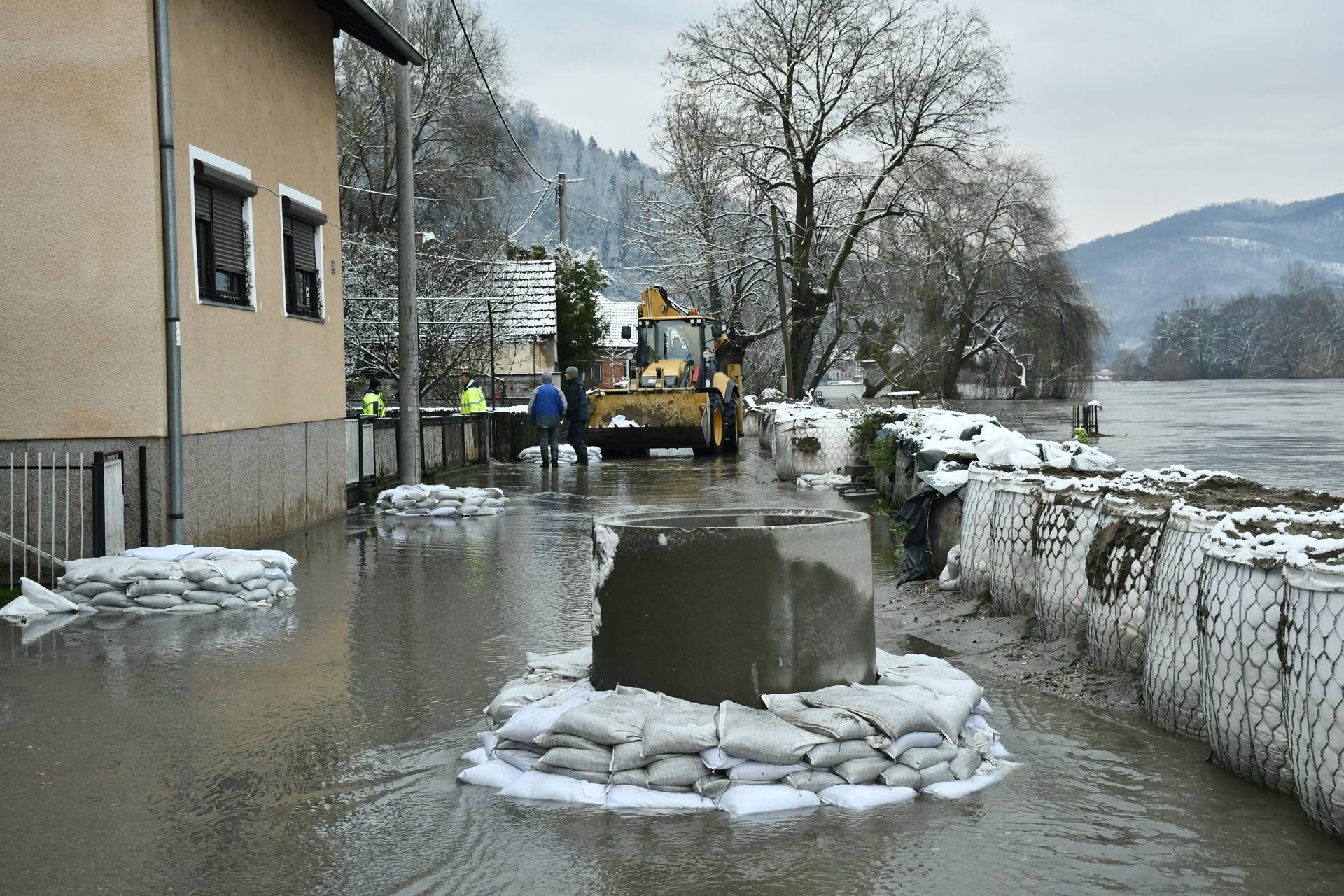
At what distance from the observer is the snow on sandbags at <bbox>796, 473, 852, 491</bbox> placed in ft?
61.4

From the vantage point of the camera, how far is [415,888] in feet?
13.0

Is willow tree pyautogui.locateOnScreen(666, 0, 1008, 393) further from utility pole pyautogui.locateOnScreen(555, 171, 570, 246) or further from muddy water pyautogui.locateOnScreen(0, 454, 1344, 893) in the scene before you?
muddy water pyautogui.locateOnScreen(0, 454, 1344, 893)

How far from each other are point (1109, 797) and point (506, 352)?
47.1 meters

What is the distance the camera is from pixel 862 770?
4848 millimetres

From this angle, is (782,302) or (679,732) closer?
(679,732)

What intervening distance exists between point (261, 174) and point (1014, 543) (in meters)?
9.06

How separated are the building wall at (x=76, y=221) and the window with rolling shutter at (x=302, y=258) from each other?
12.1 feet

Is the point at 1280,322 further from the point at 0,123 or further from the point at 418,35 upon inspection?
the point at 0,123

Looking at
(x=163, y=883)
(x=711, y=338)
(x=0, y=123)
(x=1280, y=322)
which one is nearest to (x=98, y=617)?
(x=0, y=123)

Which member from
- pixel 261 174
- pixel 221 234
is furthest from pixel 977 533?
pixel 261 174

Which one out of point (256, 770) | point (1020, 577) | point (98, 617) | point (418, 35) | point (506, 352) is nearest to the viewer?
point (256, 770)

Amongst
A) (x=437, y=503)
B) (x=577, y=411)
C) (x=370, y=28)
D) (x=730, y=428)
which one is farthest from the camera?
(x=730, y=428)

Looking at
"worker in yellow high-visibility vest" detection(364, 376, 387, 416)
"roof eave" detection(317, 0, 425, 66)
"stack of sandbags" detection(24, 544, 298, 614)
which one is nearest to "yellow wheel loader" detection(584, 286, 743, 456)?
"worker in yellow high-visibility vest" detection(364, 376, 387, 416)

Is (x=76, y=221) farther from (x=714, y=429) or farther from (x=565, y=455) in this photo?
(x=714, y=429)
